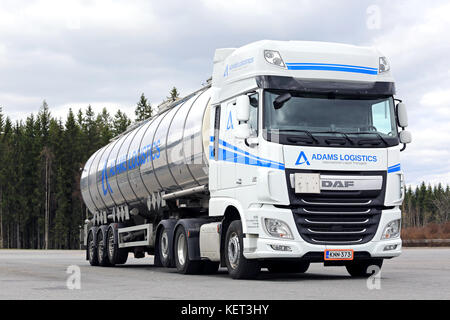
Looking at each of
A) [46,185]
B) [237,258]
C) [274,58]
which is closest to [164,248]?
[237,258]

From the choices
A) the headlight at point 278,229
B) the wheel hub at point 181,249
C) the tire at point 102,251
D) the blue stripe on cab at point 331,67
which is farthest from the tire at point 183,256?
the tire at point 102,251

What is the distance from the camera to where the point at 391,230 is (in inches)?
563

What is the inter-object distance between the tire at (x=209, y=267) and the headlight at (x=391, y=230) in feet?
13.8

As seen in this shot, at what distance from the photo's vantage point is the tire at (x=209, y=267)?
55.8ft

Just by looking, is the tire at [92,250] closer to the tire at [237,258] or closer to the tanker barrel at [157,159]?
the tanker barrel at [157,159]

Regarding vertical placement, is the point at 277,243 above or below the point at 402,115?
below

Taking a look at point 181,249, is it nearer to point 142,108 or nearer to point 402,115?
point 402,115

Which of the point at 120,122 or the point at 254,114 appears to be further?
the point at 120,122

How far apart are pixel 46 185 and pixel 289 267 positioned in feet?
277

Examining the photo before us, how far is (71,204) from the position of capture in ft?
323

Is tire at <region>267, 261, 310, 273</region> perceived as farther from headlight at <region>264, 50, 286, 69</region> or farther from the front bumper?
headlight at <region>264, 50, 286, 69</region>

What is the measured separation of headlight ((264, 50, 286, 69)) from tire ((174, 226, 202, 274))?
15.2 feet
